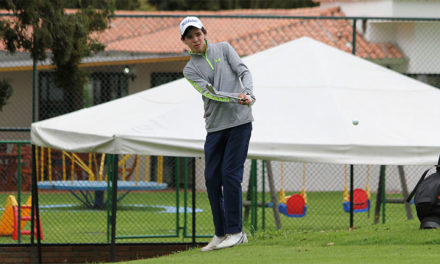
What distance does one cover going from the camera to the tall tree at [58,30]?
37.3 ft

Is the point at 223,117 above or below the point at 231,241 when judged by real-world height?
above

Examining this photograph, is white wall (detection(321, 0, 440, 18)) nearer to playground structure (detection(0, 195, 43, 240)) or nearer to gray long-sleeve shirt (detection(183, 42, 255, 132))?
playground structure (detection(0, 195, 43, 240))

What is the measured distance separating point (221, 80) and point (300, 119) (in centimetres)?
228

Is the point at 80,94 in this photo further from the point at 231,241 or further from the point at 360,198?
the point at 231,241

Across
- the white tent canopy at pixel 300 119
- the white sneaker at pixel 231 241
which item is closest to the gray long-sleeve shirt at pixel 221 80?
the white sneaker at pixel 231 241

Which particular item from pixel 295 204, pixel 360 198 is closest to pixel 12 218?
pixel 295 204

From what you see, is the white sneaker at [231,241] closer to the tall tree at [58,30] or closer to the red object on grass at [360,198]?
the tall tree at [58,30]

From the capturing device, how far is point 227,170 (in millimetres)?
7109

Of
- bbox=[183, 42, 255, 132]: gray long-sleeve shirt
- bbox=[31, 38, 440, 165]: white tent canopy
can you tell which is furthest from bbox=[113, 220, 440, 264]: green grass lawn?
bbox=[183, 42, 255, 132]: gray long-sleeve shirt

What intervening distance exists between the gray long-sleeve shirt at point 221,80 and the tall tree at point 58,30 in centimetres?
446

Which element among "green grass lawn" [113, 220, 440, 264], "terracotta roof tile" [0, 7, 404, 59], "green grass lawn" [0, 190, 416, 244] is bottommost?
"green grass lawn" [0, 190, 416, 244]

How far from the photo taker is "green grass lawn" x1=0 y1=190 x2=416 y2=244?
13000 mm

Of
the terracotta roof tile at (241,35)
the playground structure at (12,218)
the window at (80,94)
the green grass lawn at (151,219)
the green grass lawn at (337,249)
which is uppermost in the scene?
the terracotta roof tile at (241,35)

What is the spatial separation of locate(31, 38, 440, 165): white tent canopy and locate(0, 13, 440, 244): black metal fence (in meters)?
2.70
